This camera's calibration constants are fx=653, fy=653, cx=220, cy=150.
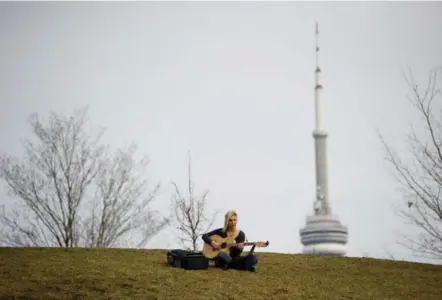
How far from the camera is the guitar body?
14828 mm

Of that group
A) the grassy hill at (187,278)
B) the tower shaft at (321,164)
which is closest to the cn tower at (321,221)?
the tower shaft at (321,164)

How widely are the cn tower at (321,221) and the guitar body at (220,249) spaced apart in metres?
145

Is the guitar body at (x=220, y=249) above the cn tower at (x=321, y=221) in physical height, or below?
below

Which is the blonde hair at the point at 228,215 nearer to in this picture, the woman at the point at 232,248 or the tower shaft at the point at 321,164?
the woman at the point at 232,248

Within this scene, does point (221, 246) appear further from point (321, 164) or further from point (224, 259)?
point (321, 164)

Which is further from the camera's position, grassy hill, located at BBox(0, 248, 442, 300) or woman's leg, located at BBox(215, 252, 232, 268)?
woman's leg, located at BBox(215, 252, 232, 268)

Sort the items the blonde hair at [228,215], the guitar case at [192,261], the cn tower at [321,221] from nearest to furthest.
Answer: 1. the blonde hair at [228,215]
2. the guitar case at [192,261]
3. the cn tower at [321,221]

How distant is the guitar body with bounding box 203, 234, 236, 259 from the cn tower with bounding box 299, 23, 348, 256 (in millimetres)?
145139

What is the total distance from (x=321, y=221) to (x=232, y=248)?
527 ft

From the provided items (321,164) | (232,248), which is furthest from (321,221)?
(232,248)

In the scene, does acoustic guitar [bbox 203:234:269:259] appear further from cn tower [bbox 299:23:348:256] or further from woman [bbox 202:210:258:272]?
cn tower [bbox 299:23:348:256]

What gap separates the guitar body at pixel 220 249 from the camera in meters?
14.8

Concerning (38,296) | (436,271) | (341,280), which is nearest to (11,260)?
(38,296)

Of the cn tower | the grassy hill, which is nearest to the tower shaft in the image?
the cn tower
